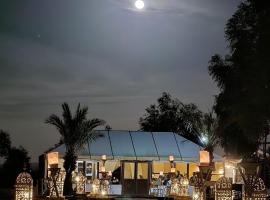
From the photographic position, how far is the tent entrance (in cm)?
2833

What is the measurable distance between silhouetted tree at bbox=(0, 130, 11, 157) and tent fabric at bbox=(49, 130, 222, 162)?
5475mm

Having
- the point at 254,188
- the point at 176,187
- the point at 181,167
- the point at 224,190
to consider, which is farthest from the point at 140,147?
the point at 254,188

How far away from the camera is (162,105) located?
139 ft

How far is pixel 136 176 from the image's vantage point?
93.8 feet

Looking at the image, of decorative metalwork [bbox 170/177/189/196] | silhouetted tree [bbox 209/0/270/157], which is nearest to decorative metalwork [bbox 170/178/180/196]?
decorative metalwork [bbox 170/177/189/196]

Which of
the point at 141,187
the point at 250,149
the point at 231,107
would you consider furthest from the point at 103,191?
the point at 141,187

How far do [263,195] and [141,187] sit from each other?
2015 cm

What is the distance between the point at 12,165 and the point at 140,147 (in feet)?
20.9

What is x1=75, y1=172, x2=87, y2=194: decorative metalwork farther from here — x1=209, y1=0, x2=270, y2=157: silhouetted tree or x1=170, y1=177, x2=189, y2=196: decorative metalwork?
x1=209, y1=0, x2=270, y2=157: silhouetted tree

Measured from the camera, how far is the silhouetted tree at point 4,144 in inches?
1241

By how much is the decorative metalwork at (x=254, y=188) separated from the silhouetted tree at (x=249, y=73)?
3402 millimetres

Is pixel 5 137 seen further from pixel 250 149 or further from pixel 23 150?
pixel 250 149

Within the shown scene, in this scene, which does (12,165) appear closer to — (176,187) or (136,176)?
(136,176)

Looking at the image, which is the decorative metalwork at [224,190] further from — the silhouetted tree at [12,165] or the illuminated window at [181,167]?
the illuminated window at [181,167]
